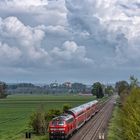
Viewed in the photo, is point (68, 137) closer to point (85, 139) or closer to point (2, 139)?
point (85, 139)

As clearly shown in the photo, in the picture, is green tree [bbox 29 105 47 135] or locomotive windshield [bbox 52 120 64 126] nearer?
locomotive windshield [bbox 52 120 64 126]

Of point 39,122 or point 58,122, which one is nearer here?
point 58,122

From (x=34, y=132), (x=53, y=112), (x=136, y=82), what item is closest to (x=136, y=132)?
(x=34, y=132)

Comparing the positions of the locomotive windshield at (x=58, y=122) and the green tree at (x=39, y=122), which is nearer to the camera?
the locomotive windshield at (x=58, y=122)

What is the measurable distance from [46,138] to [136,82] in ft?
155

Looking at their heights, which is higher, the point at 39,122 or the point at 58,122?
the point at 58,122

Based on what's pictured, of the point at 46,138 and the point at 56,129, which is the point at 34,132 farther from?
the point at 56,129

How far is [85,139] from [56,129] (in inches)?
216

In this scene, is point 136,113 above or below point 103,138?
above

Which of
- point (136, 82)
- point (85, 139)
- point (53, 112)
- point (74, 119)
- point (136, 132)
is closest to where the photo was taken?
point (136, 132)

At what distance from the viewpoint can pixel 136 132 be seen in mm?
25141

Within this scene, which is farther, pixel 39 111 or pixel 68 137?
pixel 39 111

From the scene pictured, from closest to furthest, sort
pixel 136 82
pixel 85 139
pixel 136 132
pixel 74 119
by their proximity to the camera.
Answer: pixel 136 132
pixel 85 139
pixel 74 119
pixel 136 82

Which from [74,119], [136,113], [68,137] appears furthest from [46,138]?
[136,113]
